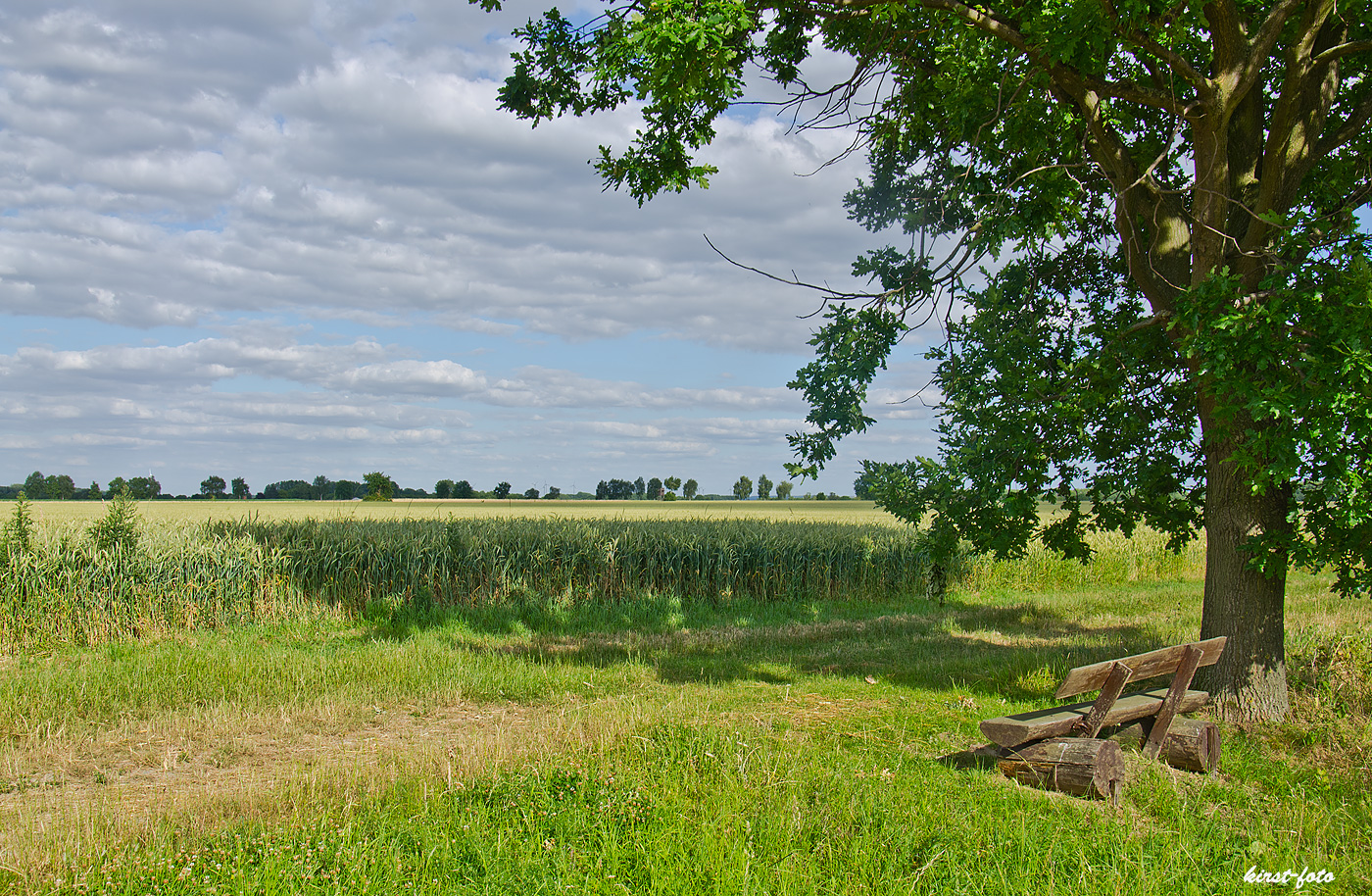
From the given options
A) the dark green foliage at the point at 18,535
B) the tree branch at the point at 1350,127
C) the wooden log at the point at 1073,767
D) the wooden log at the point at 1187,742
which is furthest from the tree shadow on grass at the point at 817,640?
the tree branch at the point at 1350,127

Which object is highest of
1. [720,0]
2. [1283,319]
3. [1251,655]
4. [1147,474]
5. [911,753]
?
[720,0]

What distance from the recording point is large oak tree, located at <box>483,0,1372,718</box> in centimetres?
684

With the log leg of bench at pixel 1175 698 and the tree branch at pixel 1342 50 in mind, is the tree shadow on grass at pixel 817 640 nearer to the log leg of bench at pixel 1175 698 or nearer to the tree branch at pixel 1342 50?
the log leg of bench at pixel 1175 698

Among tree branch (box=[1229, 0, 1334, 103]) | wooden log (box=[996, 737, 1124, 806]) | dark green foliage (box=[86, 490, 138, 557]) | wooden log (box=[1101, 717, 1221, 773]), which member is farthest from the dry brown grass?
tree branch (box=[1229, 0, 1334, 103])

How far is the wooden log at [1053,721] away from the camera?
5.76 m

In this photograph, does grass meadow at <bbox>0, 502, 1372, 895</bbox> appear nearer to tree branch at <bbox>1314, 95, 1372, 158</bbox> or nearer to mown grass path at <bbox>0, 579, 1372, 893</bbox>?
mown grass path at <bbox>0, 579, 1372, 893</bbox>

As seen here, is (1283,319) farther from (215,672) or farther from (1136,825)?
(215,672)

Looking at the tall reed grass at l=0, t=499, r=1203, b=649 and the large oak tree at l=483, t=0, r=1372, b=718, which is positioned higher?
the large oak tree at l=483, t=0, r=1372, b=718

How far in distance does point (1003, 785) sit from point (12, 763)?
324 inches

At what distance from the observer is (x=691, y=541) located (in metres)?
16.6

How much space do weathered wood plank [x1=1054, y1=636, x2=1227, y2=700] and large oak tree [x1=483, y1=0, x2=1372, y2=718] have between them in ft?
4.76

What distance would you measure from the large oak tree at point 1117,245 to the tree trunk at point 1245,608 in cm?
2

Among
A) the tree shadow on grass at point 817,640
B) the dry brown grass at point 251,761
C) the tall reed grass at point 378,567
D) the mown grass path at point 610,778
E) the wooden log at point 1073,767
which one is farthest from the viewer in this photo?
the tall reed grass at point 378,567

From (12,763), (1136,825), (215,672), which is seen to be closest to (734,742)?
Answer: (1136,825)
